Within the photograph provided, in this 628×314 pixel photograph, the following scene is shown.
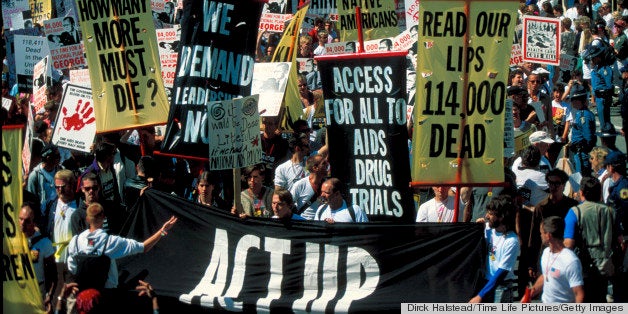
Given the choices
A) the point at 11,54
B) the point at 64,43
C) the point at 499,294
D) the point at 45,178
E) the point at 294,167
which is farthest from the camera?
the point at 11,54

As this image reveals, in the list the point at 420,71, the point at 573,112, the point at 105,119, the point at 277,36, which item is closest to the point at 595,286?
the point at 420,71

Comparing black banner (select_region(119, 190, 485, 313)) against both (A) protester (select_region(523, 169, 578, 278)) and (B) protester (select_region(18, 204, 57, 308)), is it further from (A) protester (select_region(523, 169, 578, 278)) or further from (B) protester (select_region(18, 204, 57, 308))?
(A) protester (select_region(523, 169, 578, 278))

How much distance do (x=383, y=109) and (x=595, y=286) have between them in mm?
2546

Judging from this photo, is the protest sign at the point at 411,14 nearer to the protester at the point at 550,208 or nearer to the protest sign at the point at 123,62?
the protest sign at the point at 123,62

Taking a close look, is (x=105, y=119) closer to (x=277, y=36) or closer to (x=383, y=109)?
(x=383, y=109)

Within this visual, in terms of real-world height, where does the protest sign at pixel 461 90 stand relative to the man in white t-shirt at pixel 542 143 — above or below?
above

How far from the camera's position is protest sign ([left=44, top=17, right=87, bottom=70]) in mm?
19031

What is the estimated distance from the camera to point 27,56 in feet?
62.0

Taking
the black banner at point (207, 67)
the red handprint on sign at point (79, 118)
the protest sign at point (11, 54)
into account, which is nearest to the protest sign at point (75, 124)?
the red handprint on sign at point (79, 118)

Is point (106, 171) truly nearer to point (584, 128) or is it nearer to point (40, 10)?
point (584, 128)

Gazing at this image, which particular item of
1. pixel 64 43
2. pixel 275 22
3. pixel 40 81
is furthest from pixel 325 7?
pixel 40 81

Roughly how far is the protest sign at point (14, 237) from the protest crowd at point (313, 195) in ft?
2.58

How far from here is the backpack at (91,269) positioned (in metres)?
10.3

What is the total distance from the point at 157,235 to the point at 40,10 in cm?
1318
